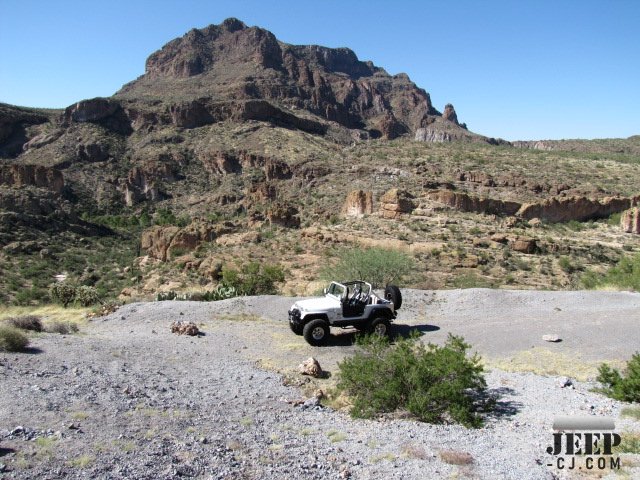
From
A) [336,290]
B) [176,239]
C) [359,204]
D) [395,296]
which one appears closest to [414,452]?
[336,290]

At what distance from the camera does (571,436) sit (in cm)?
653

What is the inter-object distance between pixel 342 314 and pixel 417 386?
13.5ft

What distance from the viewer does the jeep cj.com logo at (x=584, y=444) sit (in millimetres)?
5789

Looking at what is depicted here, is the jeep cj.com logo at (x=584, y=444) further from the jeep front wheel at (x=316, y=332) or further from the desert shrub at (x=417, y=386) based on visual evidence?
the jeep front wheel at (x=316, y=332)

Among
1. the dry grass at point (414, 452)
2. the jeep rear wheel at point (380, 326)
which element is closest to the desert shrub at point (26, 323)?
the jeep rear wheel at point (380, 326)

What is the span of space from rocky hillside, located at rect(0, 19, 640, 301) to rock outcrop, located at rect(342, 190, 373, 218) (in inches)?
7.1

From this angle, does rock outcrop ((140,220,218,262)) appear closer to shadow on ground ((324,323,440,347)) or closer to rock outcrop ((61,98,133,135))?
shadow on ground ((324,323,440,347))

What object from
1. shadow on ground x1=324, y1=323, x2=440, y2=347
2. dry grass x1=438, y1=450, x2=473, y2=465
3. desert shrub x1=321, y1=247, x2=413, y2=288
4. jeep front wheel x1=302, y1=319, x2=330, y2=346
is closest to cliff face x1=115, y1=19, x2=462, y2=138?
desert shrub x1=321, y1=247, x2=413, y2=288

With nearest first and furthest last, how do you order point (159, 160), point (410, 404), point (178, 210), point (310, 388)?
point (410, 404)
point (310, 388)
point (178, 210)
point (159, 160)

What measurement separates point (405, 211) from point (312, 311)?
24.3 m

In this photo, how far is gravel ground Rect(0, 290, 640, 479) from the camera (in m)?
5.53

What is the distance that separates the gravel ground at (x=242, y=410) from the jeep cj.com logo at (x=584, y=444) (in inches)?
7.1

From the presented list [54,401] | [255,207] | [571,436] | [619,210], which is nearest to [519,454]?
[571,436]

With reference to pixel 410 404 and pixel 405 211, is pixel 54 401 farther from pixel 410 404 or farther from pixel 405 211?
pixel 405 211
